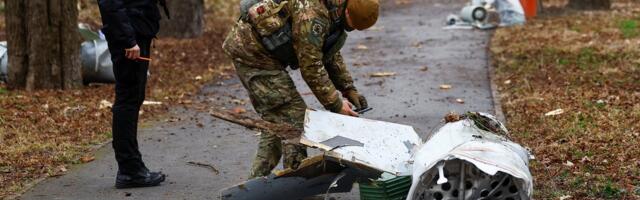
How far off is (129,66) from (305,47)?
4.16ft

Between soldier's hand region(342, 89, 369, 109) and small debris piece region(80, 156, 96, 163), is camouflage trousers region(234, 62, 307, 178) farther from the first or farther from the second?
small debris piece region(80, 156, 96, 163)

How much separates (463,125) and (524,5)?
1341cm

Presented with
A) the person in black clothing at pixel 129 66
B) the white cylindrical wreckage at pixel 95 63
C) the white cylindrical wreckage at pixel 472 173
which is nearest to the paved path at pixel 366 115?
the person in black clothing at pixel 129 66

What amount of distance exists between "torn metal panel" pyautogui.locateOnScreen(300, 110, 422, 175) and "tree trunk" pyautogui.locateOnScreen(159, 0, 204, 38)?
35.2ft

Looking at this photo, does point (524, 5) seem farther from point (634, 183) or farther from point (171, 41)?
point (634, 183)

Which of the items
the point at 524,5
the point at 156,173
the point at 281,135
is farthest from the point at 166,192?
the point at 524,5

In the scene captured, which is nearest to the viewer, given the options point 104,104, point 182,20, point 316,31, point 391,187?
point 391,187

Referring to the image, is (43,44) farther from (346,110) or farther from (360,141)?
(360,141)

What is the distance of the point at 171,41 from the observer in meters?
16.2

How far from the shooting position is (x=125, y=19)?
645cm

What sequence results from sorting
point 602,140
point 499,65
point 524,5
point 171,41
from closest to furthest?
1. point 602,140
2. point 499,65
3. point 171,41
4. point 524,5

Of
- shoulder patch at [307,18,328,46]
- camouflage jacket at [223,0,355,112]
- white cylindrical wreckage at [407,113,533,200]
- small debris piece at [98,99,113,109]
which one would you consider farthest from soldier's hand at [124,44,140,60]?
small debris piece at [98,99,113,109]

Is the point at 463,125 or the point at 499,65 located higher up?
the point at 463,125

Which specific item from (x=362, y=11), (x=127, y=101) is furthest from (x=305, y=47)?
(x=127, y=101)
